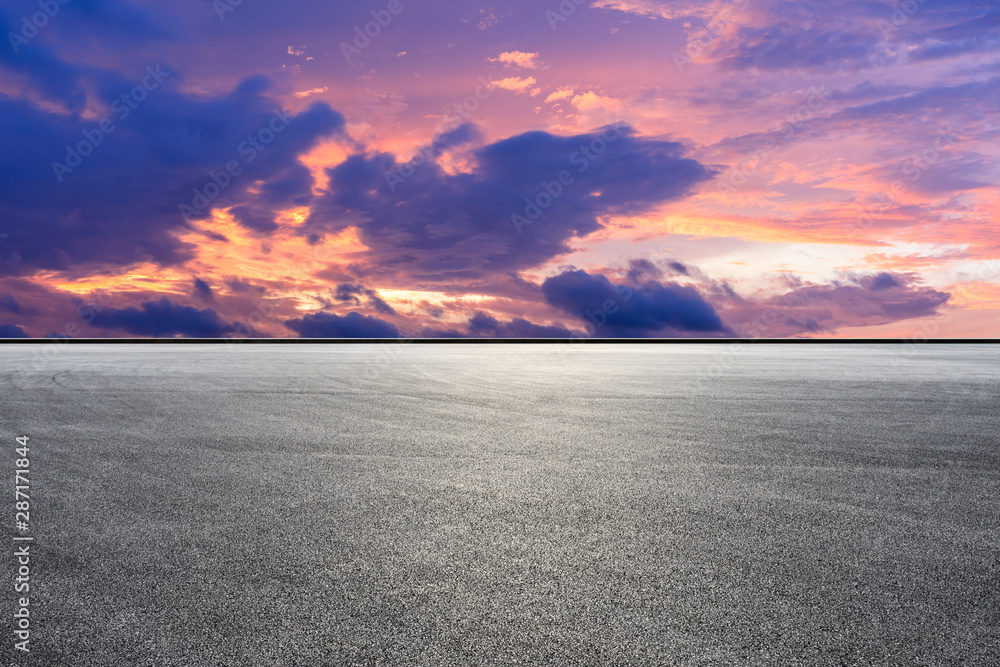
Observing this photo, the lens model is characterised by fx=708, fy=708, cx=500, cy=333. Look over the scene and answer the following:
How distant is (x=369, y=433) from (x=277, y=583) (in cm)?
518

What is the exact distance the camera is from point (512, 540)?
14.3ft

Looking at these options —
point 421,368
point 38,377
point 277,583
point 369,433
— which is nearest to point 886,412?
point 369,433

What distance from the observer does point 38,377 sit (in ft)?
60.0

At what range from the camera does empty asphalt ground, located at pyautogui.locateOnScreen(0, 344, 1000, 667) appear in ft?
9.98

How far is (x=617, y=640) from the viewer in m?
3.00

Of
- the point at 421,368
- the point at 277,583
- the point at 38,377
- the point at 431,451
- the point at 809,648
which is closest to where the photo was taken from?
the point at 809,648

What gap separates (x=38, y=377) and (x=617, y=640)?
19711mm

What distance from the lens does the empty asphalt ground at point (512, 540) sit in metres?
3.04

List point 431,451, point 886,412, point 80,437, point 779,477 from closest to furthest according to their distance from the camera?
point 779,477
point 431,451
point 80,437
point 886,412

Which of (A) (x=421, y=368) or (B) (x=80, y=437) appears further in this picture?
(A) (x=421, y=368)

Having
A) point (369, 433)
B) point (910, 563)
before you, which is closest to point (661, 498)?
point (910, 563)

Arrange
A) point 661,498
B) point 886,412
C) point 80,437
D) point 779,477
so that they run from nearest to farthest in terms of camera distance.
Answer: point 661,498 → point 779,477 → point 80,437 → point 886,412

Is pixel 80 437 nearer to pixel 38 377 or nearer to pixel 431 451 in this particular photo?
pixel 431 451

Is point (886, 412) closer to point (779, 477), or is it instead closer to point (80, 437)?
point (779, 477)
